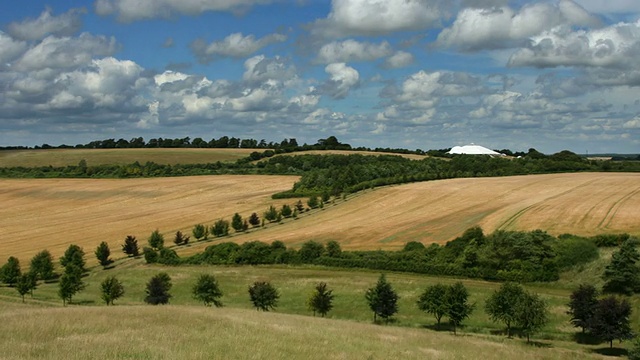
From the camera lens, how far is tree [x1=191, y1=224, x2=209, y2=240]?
281ft

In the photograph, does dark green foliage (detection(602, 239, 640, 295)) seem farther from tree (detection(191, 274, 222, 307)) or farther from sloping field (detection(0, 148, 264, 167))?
sloping field (detection(0, 148, 264, 167))

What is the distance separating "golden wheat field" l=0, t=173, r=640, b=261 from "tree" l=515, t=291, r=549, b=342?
28.1 m

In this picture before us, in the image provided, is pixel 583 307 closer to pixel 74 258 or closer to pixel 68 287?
pixel 68 287

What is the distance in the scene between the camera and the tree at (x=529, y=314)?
4319 centimetres

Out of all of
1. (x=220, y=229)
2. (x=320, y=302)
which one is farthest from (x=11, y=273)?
(x=320, y=302)

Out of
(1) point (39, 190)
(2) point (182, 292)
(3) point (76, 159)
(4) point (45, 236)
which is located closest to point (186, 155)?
(3) point (76, 159)

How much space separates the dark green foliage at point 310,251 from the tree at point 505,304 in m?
26.6

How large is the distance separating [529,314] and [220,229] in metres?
53.4

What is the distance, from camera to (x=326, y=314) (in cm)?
5303

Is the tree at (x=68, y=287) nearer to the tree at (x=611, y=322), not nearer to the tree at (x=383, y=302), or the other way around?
the tree at (x=383, y=302)

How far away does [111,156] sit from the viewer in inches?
7047

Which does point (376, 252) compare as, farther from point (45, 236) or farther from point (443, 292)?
point (45, 236)

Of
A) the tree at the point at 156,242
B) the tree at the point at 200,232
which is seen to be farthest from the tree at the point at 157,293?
the tree at the point at 200,232

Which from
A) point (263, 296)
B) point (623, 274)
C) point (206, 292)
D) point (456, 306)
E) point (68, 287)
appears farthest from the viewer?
point (68, 287)
